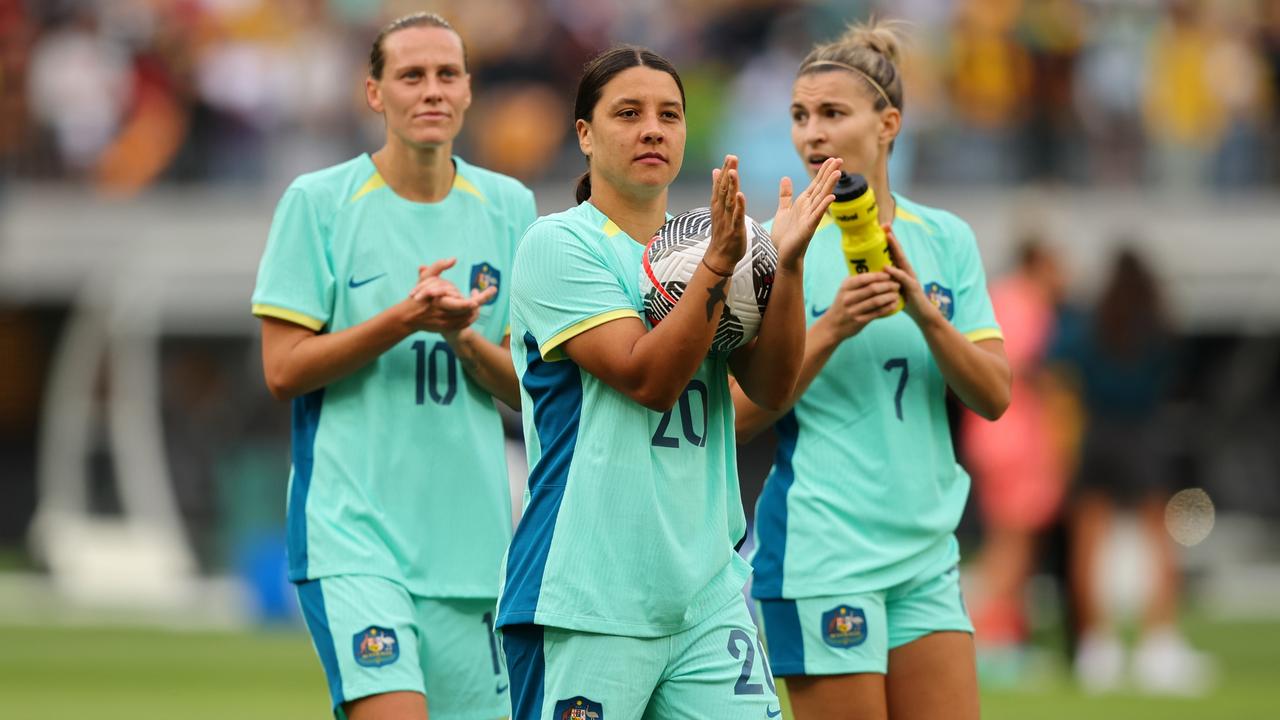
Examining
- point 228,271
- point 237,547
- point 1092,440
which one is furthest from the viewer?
point 228,271

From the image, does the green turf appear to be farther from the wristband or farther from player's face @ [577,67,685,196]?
the wristband

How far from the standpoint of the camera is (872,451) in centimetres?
606

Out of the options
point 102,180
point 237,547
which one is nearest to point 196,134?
point 102,180

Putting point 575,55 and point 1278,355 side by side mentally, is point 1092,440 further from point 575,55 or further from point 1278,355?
point 575,55

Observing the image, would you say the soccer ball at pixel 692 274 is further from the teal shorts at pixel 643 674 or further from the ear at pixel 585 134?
the teal shorts at pixel 643 674

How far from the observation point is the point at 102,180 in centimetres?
1928

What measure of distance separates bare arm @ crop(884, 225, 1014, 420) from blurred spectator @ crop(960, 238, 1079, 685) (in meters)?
6.43

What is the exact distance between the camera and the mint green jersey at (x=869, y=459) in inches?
236

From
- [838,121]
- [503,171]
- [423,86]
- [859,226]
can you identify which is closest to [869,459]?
[859,226]

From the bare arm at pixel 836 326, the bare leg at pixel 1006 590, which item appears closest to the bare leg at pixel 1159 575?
the bare leg at pixel 1006 590

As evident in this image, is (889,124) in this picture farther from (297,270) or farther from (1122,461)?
(1122,461)

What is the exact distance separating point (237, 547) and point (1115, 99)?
9.03m

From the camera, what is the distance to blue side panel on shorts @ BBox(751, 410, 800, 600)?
607 cm

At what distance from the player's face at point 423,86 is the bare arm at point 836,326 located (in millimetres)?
1306
